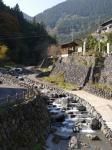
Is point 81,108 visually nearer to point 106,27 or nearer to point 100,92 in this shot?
point 100,92

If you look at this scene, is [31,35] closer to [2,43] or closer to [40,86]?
[2,43]

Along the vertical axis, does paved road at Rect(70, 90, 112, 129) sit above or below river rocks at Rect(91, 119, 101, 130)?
above

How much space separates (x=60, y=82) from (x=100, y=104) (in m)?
20.0

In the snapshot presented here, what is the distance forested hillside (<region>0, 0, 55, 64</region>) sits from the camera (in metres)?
89.8

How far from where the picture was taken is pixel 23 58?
94.6m

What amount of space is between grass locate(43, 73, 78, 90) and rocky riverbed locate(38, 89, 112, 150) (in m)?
9.35

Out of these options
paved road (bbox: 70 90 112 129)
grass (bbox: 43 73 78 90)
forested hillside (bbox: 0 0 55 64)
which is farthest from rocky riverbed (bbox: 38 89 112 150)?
forested hillside (bbox: 0 0 55 64)

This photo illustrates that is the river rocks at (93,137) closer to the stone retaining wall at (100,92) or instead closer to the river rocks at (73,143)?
the river rocks at (73,143)

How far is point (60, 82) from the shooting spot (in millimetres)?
62125

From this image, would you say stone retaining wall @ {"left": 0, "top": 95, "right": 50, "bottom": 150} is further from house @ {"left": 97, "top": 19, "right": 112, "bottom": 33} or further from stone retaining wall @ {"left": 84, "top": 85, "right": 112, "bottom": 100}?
house @ {"left": 97, "top": 19, "right": 112, "bottom": 33}

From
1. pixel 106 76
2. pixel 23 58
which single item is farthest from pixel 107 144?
pixel 23 58

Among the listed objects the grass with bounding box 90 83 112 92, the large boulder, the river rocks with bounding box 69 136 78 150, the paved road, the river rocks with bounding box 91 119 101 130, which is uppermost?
the grass with bounding box 90 83 112 92

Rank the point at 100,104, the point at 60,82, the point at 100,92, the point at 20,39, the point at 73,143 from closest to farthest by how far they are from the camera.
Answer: the point at 73,143 < the point at 100,104 < the point at 100,92 < the point at 60,82 < the point at 20,39

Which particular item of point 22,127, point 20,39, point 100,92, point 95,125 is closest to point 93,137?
point 95,125
